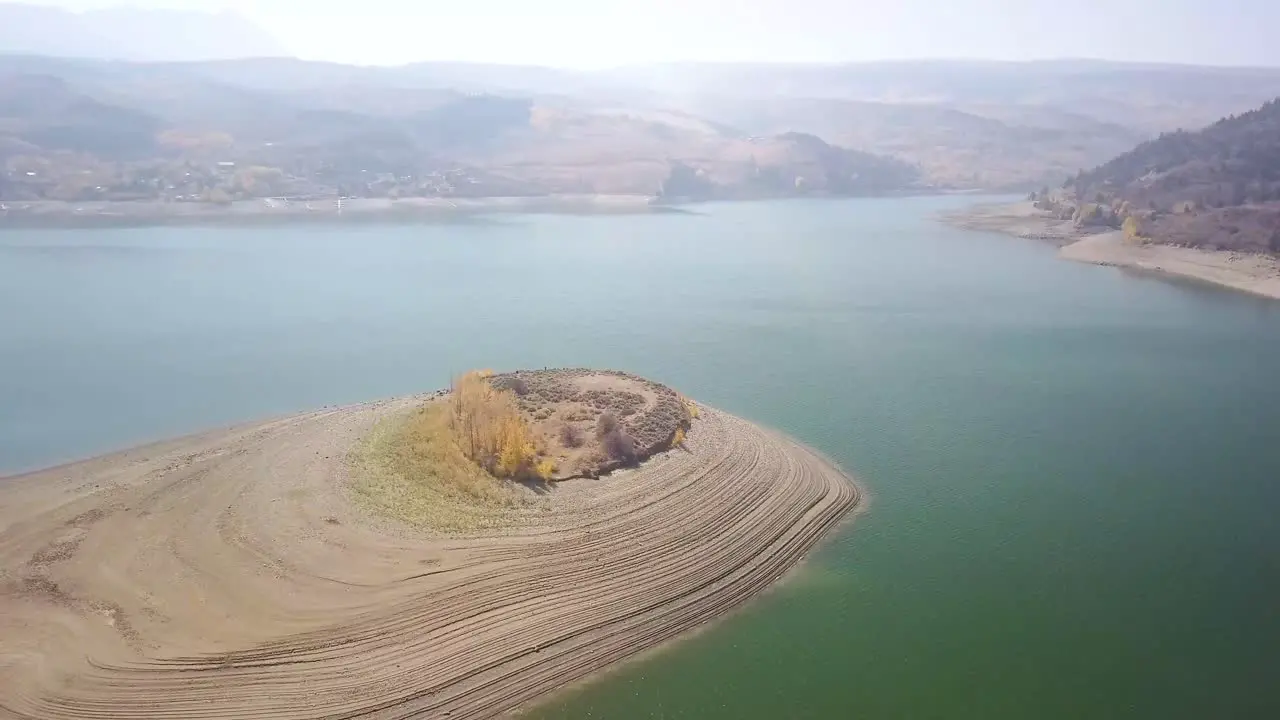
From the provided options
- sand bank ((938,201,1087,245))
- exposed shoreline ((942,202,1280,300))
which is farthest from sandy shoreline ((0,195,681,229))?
exposed shoreline ((942,202,1280,300))

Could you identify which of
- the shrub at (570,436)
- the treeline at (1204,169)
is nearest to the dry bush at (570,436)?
the shrub at (570,436)

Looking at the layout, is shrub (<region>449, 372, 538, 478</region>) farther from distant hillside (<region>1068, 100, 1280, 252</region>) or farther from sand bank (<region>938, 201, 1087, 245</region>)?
sand bank (<region>938, 201, 1087, 245</region>)

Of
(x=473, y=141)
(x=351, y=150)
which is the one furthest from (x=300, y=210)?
(x=473, y=141)

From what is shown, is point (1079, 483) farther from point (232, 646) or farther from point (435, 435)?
point (232, 646)

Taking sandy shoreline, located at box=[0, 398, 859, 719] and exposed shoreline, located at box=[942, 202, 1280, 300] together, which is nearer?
sandy shoreline, located at box=[0, 398, 859, 719]

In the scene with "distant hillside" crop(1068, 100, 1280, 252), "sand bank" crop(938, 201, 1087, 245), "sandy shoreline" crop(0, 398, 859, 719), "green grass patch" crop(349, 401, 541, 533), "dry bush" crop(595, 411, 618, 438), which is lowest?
"sandy shoreline" crop(0, 398, 859, 719)

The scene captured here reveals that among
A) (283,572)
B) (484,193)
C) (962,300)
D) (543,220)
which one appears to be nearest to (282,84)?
(484,193)

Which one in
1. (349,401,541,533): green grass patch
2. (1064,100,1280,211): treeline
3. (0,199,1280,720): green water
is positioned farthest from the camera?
(1064,100,1280,211): treeline
